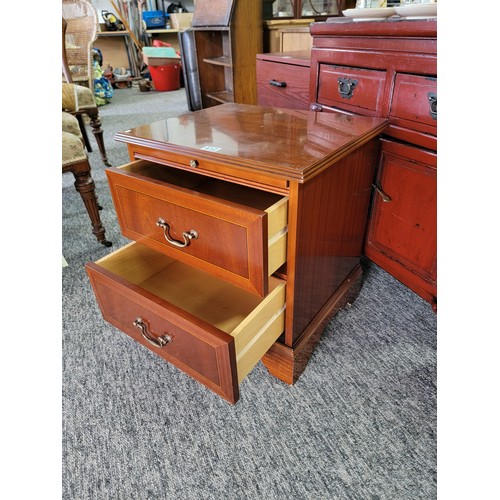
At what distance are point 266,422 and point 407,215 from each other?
0.54m

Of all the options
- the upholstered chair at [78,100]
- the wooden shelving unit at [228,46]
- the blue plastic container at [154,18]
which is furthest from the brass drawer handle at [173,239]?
the blue plastic container at [154,18]

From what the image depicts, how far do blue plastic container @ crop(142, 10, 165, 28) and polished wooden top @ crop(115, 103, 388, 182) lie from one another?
3.99 metres

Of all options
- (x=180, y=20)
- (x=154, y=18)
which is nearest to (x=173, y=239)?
(x=180, y=20)

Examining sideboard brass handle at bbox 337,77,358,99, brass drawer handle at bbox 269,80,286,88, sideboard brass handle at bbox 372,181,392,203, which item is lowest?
sideboard brass handle at bbox 372,181,392,203

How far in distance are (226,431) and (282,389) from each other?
0.15m

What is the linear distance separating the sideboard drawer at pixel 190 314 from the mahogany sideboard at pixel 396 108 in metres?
0.35

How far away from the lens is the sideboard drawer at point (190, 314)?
550mm

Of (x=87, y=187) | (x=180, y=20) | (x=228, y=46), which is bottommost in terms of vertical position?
(x=87, y=187)

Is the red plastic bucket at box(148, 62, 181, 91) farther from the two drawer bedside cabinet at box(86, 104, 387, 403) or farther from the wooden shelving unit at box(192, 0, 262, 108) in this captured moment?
the two drawer bedside cabinet at box(86, 104, 387, 403)

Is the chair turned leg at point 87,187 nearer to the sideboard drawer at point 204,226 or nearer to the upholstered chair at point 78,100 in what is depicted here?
the sideboard drawer at point 204,226

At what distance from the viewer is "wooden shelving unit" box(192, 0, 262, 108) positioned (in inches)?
73.4

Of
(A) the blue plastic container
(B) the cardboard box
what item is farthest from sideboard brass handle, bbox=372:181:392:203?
(A) the blue plastic container

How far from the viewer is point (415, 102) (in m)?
0.68

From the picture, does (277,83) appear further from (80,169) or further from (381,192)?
(80,169)
